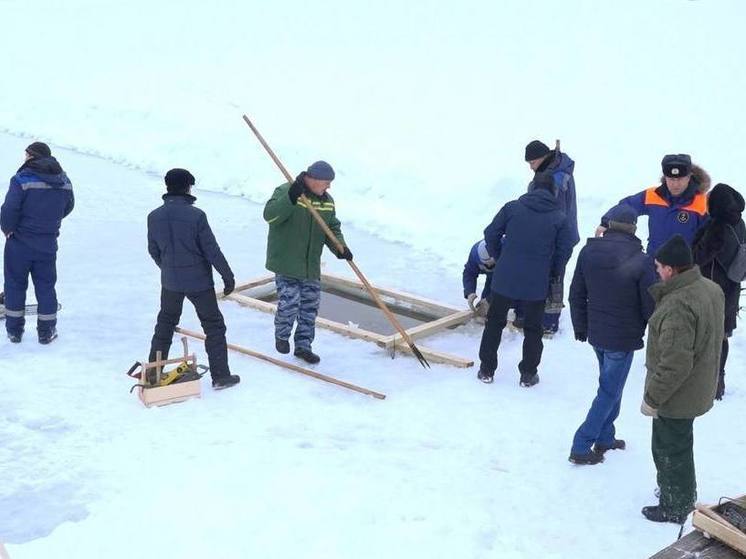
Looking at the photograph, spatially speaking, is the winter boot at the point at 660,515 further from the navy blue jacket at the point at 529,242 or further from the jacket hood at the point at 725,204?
the jacket hood at the point at 725,204

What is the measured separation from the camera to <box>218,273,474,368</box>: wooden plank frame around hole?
755cm

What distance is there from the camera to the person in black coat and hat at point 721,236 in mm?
6258

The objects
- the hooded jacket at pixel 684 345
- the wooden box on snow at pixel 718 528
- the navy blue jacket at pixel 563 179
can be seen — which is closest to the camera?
the wooden box on snow at pixel 718 528

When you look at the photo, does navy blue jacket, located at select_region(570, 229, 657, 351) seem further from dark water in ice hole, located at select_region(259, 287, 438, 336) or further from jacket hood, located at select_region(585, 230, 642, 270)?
dark water in ice hole, located at select_region(259, 287, 438, 336)

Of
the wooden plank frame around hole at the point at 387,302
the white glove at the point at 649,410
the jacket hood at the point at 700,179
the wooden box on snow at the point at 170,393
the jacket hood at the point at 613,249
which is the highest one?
the jacket hood at the point at 700,179

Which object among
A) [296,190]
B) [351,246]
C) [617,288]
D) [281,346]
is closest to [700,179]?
[617,288]

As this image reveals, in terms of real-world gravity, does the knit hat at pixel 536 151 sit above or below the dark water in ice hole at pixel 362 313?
above

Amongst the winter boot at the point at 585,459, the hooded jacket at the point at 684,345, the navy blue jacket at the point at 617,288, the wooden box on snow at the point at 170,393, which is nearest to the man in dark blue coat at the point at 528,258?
the navy blue jacket at the point at 617,288

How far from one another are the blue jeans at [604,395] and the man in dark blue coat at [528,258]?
4.28 ft

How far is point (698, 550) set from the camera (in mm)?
3805

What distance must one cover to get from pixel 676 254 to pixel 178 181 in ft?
11.5

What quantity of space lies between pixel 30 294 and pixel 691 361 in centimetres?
671

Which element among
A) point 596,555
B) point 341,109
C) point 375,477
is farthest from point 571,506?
point 341,109

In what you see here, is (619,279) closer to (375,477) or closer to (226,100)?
(375,477)
